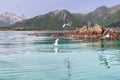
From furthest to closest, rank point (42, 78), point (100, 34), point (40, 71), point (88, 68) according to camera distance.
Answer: point (100, 34) → point (88, 68) → point (40, 71) → point (42, 78)

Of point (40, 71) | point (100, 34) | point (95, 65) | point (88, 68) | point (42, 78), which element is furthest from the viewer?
point (100, 34)

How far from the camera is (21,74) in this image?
3353cm

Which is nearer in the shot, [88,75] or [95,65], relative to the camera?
[88,75]

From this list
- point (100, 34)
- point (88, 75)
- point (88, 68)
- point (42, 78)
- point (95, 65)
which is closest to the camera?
point (42, 78)

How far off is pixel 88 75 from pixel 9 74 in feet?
A: 25.0

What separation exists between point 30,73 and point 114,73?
8.22 meters

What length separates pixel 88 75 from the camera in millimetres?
33125

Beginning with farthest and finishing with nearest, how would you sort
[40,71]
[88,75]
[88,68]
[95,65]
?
[95,65]
[88,68]
[40,71]
[88,75]

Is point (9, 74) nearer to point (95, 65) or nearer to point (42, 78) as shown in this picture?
point (42, 78)

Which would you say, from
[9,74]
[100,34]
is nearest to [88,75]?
[9,74]

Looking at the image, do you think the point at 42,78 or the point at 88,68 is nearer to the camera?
the point at 42,78

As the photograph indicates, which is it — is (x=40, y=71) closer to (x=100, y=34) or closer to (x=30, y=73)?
(x=30, y=73)

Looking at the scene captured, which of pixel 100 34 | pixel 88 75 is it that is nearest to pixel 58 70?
pixel 88 75

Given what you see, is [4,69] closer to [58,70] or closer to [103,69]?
[58,70]
